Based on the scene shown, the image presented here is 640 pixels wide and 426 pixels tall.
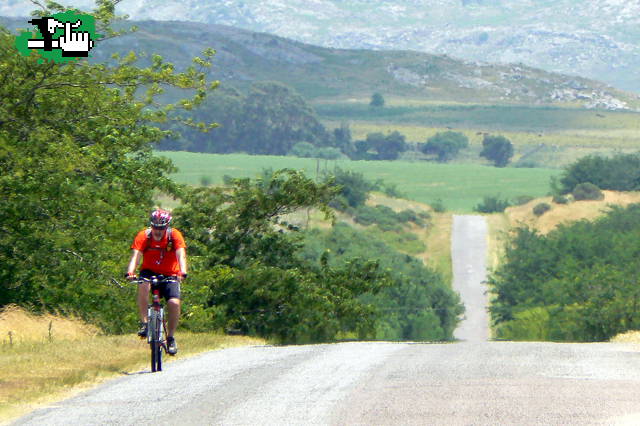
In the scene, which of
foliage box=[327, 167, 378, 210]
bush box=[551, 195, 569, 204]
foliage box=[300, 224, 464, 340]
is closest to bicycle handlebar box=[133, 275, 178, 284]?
foliage box=[300, 224, 464, 340]

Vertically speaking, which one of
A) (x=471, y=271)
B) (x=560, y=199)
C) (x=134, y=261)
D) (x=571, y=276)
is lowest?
(x=471, y=271)

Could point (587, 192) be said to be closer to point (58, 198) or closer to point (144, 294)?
point (58, 198)

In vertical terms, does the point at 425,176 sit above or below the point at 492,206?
above

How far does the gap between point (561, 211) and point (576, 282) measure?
7190 cm

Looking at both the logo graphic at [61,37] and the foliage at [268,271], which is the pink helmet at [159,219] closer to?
the logo graphic at [61,37]

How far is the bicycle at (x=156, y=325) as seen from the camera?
14.8 m

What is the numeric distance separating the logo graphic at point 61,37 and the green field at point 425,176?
129m

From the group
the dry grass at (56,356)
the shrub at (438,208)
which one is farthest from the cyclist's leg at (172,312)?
the shrub at (438,208)

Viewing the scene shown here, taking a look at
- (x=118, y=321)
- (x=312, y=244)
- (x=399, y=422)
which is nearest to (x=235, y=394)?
(x=399, y=422)

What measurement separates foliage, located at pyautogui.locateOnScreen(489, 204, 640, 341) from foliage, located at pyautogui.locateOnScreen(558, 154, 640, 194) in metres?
44.1

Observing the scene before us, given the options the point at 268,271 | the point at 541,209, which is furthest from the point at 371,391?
the point at 541,209

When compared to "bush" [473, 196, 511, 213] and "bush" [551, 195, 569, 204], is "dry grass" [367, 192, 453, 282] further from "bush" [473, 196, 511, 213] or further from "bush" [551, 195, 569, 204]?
"bush" [551, 195, 569, 204]

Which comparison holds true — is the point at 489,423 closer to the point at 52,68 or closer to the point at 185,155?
the point at 52,68

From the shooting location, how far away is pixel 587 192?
450 ft
